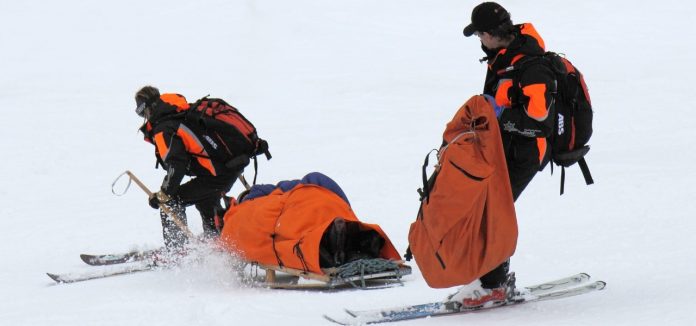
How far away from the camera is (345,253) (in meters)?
6.71

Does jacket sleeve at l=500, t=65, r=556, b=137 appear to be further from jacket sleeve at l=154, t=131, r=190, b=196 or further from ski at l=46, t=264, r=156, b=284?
ski at l=46, t=264, r=156, b=284

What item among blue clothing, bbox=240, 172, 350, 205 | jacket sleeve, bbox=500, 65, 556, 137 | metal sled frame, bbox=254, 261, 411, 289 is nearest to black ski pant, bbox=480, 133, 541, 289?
jacket sleeve, bbox=500, 65, 556, 137

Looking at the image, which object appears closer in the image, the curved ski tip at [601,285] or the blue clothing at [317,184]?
the curved ski tip at [601,285]

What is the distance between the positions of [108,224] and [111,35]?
11.8 metres

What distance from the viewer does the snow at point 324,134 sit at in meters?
6.22

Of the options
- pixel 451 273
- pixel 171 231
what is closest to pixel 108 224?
pixel 171 231

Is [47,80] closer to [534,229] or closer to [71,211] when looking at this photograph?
[71,211]

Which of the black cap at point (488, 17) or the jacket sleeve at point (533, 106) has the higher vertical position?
the black cap at point (488, 17)

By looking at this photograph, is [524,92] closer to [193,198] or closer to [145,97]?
[145,97]

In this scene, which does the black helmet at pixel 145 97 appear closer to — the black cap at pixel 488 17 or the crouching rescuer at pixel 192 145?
the crouching rescuer at pixel 192 145

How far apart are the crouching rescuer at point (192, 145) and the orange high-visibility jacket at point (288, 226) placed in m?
0.68

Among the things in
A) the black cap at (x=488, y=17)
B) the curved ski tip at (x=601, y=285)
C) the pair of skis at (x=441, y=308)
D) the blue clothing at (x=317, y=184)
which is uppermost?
the black cap at (x=488, y=17)

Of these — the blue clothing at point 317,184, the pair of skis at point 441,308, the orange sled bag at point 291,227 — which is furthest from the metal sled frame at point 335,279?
the pair of skis at point 441,308

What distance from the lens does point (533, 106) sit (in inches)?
195
